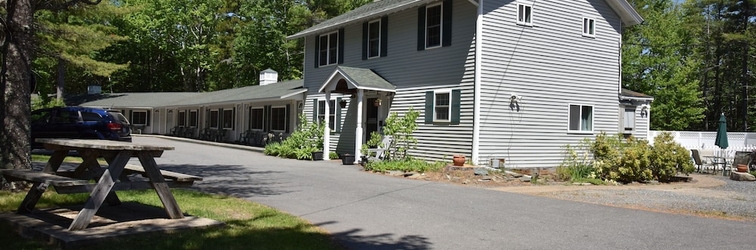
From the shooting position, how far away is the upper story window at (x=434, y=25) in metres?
17.1

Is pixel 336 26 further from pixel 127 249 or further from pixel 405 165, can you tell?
pixel 127 249

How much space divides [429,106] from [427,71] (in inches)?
42.0

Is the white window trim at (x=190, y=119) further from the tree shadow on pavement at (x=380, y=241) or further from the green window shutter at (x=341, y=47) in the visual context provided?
the tree shadow on pavement at (x=380, y=241)

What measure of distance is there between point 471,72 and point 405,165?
3190 mm

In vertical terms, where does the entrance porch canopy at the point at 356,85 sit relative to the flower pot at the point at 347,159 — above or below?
above

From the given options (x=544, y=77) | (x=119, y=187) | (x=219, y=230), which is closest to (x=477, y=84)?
(x=544, y=77)

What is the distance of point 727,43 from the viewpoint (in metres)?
39.8

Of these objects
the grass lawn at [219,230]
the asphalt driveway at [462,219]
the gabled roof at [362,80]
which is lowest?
the asphalt driveway at [462,219]

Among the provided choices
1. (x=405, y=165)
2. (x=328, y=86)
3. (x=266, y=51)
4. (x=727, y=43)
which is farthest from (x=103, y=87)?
(x=727, y=43)

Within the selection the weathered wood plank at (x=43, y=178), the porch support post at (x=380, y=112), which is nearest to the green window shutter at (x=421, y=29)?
the porch support post at (x=380, y=112)

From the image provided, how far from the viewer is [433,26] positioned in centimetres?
1755

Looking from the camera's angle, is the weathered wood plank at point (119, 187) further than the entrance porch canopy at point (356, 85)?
No

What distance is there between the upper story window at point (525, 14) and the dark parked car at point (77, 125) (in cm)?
1233

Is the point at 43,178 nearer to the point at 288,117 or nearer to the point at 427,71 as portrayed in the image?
the point at 427,71
